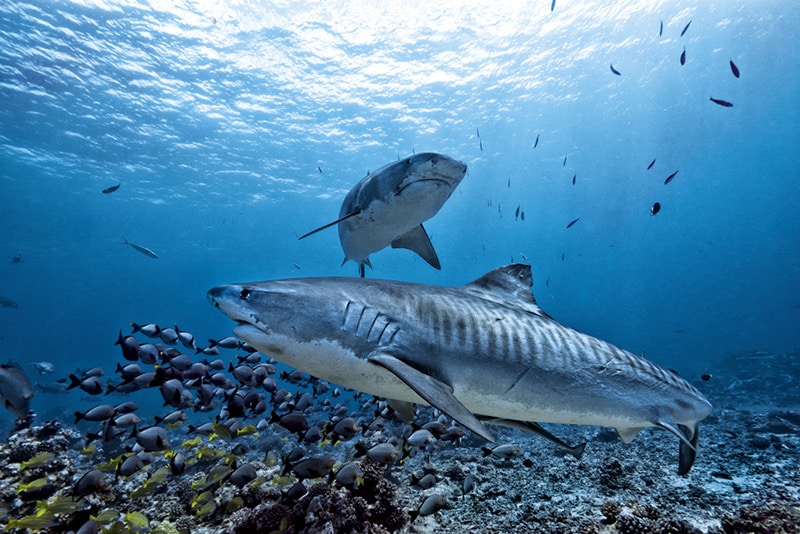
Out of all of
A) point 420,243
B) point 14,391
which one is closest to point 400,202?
point 420,243

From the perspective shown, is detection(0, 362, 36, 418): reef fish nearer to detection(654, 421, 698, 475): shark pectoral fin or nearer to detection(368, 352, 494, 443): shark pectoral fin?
detection(368, 352, 494, 443): shark pectoral fin

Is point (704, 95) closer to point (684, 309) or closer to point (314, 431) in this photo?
point (314, 431)

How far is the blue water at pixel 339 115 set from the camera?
21.6 m

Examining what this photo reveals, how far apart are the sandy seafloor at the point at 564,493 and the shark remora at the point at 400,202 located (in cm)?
359

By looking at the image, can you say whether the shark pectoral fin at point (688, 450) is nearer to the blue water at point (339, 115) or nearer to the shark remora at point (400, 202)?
the shark remora at point (400, 202)

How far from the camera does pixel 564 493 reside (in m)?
5.86

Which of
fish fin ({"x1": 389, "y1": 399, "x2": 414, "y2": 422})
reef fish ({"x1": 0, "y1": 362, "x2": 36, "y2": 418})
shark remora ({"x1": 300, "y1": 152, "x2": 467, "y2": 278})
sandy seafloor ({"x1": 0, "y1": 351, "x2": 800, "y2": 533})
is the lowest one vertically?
sandy seafloor ({"x1": 0, "y1": 351, "x2": 800, "y2": 533})

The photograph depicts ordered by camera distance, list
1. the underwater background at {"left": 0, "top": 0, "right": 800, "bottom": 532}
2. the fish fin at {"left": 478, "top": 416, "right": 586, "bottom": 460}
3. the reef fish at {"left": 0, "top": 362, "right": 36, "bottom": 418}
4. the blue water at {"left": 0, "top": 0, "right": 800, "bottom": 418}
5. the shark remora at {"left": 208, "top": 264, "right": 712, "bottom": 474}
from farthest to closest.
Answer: the blue water at {"left": 0, "top": 0, "right": 800, "bottom": 418}
the underwater background at {"left": 0, "top": 0, "right": 800, "bottom": 532}
the reef fish at {"left": 0, "top": 362, "right": 36, "bottom": 418}
the fish fin at {"left": 478, "top": 416, "right": 586, "bottom": 460}
the shark remora at {"left": 208, "top": 264, "right": 712, "bottom": 474}

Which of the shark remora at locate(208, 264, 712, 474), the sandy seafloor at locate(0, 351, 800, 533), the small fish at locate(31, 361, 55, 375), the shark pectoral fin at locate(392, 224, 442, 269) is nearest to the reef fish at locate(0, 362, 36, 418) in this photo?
the sandy seafloor at locate(0, 351, 800, 533)

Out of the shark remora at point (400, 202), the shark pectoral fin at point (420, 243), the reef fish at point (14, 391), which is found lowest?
the reef fish at point (14, 391)

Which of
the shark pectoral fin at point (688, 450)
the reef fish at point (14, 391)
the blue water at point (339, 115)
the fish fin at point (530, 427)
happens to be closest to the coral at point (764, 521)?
the shark pectoral fin at point (688, 450)

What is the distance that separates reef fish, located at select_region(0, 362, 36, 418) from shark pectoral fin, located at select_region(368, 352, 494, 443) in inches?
279

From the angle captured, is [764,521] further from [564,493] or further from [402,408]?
[402,408]

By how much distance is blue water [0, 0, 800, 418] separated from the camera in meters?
21.6
